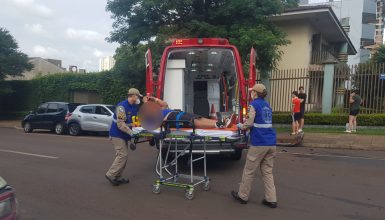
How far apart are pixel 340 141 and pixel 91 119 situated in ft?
32.0

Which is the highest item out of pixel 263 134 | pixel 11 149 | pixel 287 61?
pixel 287 61

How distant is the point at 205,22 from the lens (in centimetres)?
1423

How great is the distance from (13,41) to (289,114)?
19.8 m

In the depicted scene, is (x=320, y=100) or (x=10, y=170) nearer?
(x=10, y=170)

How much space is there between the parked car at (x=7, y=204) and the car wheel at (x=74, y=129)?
1334 cm

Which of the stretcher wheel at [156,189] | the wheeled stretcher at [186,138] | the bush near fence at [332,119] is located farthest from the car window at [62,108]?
the stretcher wheel at [156,189]

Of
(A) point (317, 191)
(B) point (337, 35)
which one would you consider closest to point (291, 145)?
(A) point (317, 191)

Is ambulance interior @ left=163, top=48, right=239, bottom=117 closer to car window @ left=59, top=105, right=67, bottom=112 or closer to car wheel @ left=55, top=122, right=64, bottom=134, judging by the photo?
car wheel @ left=55, top=122, right=64, bottom=134

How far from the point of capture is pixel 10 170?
8.13 meters

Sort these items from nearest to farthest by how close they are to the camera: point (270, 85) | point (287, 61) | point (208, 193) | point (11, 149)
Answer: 1. point (208, 193)
2. point (11, 149)
3. point (270, 85)
4. point (287, 61)

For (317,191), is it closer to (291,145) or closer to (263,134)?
(263,134)

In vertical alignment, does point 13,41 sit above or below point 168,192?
above

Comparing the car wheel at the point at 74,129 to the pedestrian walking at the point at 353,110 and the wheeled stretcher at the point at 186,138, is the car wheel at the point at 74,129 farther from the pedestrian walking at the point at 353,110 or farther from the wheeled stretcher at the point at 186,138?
the pedestrian walking at the point at 353,110

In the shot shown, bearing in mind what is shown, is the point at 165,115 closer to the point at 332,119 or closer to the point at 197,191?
the point at 197,191
